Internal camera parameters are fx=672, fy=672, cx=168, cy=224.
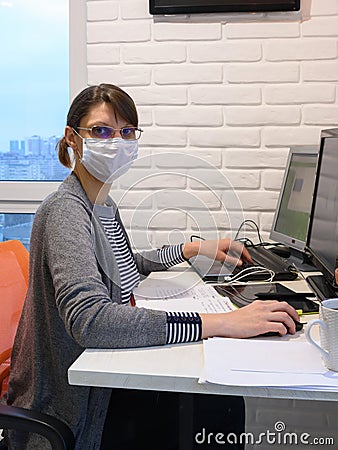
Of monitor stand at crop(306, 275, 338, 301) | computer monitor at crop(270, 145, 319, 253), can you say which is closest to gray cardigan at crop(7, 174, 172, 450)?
monitor stand at crop(306, 275, 338, 301)

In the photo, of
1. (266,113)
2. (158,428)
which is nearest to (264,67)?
(266,113)

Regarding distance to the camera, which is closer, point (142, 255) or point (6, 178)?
point (142, 255)

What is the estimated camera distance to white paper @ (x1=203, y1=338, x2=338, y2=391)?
1.00 m

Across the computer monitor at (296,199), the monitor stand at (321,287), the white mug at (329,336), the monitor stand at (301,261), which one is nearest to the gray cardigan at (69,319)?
the white mug at (329,336)

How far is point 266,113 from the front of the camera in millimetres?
2373

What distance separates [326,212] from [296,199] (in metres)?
0.49

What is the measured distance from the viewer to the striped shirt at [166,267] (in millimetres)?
1200

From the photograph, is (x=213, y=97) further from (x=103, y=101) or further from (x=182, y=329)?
(x=182, y=329)

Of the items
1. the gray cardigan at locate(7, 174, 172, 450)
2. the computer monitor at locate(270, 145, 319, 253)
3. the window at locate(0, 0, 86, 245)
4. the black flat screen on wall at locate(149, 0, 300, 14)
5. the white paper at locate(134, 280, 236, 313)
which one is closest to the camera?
the gray cardigan at locate(7, 174, 172, 450)

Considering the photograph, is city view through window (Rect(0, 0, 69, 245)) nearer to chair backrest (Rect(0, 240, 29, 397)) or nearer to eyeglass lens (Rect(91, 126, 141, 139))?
chair backrest (Rect(0, 240, 29, 397))

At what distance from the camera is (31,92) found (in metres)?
2.68

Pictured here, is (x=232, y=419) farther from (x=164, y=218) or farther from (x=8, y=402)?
(x=164, y=218)

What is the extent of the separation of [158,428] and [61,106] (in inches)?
61.1

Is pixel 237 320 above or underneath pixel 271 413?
above
